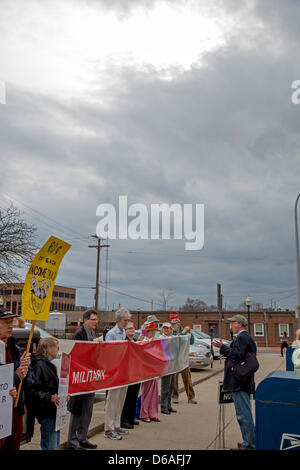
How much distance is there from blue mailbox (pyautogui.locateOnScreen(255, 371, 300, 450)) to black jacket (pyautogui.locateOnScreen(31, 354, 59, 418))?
7.63 feet

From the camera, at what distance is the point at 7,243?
926 inches

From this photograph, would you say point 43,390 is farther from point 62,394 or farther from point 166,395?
point 166,395

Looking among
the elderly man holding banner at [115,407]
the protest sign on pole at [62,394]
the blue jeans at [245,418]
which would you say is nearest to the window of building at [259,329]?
the elderly man holding banner at [115,407]

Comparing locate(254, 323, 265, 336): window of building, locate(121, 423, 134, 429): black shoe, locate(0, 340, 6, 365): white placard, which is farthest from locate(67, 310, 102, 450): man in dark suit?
locate(254, 323, 265, 336): window of building

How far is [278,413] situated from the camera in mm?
4664

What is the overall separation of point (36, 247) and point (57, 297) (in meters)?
108

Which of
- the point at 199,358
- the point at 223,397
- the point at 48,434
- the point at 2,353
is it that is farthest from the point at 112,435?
the point at 199,358

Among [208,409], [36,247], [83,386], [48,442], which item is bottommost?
[208,409]

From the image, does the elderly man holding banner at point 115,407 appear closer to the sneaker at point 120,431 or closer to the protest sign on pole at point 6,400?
the sneaker at point 120,431

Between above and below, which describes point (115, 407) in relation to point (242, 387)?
below

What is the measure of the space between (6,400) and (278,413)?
2.88 meters

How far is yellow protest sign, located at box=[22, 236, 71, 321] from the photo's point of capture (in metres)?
4.81
